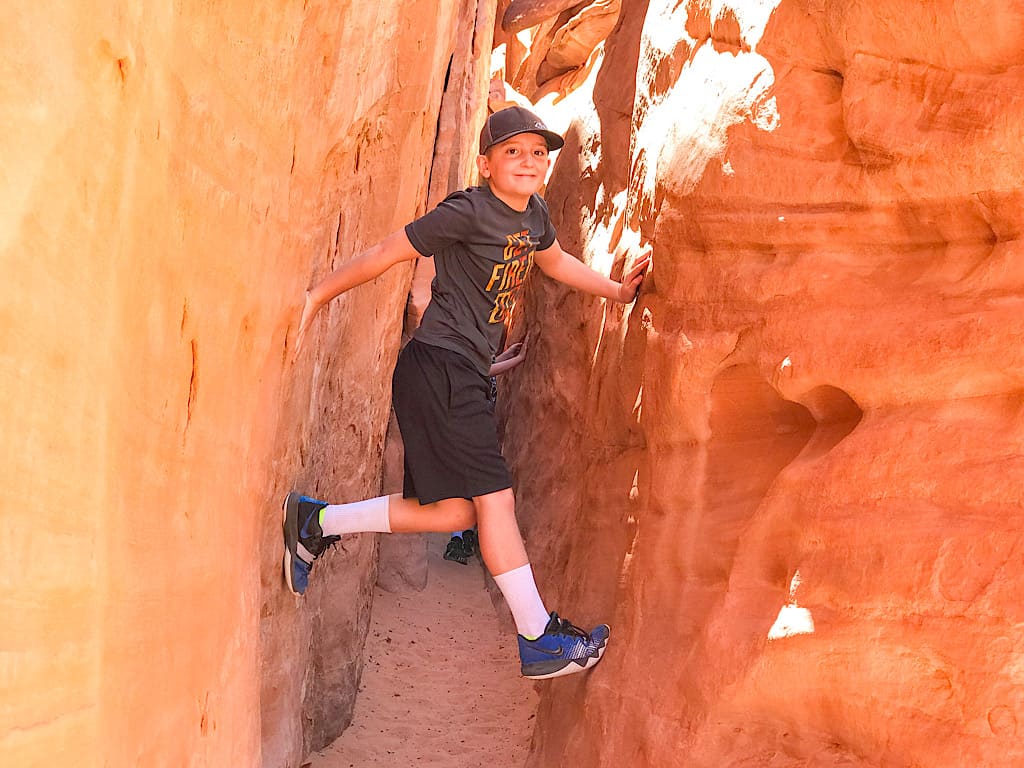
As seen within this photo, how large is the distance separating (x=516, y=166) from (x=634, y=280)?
62 cm

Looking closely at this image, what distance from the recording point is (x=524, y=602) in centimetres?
333

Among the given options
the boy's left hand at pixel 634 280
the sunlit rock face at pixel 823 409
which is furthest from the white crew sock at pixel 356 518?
the boy's left hand at pixel 634 280

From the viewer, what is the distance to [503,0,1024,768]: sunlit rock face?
245 centimetres

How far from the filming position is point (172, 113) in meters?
1.93

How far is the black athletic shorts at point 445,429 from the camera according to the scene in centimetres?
338

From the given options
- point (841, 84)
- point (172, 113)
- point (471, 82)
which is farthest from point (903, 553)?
point (471, 82)

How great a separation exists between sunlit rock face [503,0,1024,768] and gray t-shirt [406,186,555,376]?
0.49 metres

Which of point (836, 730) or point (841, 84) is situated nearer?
point (836, 730)

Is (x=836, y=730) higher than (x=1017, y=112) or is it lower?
lower

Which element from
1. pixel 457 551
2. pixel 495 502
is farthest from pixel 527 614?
pixel 457 551

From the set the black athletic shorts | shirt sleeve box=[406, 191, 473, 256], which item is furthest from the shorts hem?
shirt sleeve box=[406, 191, 473, 256]

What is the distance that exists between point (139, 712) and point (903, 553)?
1.86 meters

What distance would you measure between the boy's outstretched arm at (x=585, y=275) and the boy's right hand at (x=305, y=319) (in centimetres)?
90

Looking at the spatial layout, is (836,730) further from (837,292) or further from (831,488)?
Answer: (837,292)
